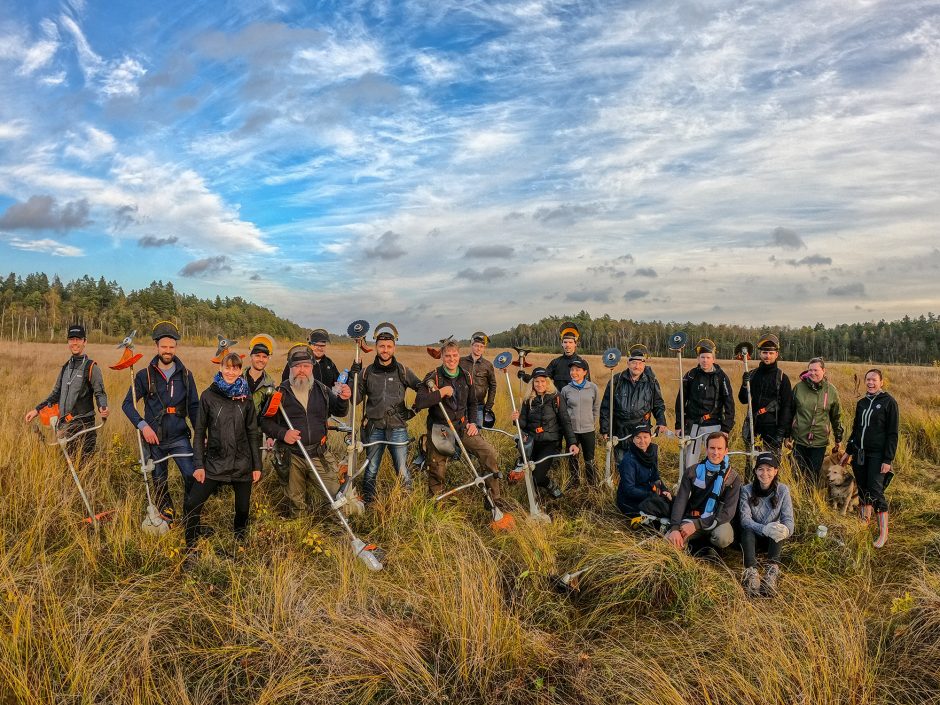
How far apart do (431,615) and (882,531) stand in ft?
18.6

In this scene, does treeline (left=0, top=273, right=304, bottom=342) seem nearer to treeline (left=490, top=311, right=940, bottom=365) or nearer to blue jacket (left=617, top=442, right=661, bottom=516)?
treeline (left=490, top=311, right=940, bottom=365)

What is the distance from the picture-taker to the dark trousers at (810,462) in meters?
7.68

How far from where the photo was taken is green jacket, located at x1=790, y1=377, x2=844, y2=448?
7.51 m

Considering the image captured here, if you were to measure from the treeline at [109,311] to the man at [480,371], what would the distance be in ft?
181

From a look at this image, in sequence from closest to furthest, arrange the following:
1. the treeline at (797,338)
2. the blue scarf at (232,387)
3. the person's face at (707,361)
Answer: the blue scarf at (232,387) → the person's face at (707,361) → the treeline at (797,338)

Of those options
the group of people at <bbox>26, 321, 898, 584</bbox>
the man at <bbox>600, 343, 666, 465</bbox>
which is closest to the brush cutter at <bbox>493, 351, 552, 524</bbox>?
the group of people at <bbox>26, 321, 898, 584</bbox>

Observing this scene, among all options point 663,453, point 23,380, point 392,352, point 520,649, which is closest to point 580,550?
point 520,649

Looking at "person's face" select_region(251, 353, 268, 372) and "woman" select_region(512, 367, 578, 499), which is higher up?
"person's face" select_region(251, 353, 268, 372)

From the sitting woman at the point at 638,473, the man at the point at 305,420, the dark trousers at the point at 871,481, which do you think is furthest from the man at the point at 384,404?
the dark trousers at the point at 871,481

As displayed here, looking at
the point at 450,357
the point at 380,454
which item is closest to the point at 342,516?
the point at 380,454

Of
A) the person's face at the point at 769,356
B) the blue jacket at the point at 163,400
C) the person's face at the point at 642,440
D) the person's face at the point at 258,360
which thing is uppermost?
the person's face at the point at 258,360

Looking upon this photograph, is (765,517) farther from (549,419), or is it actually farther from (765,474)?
(549,419)

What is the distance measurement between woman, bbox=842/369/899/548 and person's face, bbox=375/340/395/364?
5904mm

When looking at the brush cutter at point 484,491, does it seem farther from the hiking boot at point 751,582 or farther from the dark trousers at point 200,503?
the hiking boot at point 751,582
